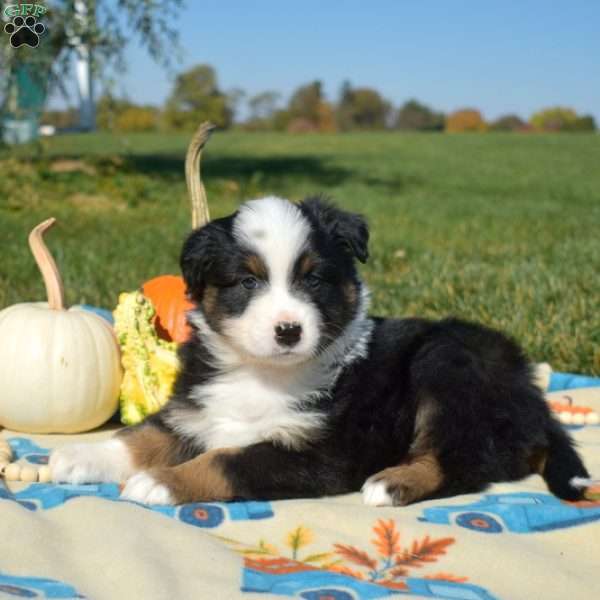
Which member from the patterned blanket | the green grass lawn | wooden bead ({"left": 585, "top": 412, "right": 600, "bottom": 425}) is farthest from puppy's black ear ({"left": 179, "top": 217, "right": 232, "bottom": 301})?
the green grass lawn

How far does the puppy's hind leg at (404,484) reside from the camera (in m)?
2.95

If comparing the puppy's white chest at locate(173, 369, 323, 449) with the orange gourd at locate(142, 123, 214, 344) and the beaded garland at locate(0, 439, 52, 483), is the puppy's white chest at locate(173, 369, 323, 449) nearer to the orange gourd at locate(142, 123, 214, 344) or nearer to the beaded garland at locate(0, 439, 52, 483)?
the beaded garland at locate(0, 439, 52, 483)

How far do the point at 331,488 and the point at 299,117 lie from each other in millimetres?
70770

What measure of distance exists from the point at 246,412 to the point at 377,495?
1.93 feet

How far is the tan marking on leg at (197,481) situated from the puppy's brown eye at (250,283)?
0.60 metres

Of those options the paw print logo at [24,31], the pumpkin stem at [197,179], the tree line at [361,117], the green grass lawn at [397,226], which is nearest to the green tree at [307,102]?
the tree line at [361,117]

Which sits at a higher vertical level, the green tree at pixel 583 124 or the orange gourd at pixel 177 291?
the green tree at pixel 583 124

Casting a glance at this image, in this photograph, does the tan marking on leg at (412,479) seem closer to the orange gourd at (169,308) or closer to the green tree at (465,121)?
the orange gourd at (169,308)

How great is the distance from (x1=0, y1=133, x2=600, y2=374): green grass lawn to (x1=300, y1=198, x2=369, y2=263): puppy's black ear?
2105 mm

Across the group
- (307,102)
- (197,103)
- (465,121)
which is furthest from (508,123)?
(197,103)

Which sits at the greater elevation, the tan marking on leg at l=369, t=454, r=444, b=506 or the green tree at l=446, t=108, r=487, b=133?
the green tree at l=446, t=108, r=487, b=133

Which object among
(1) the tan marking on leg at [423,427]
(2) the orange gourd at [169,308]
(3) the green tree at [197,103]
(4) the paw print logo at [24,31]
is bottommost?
(1) the tan marking on leg at [423,427]

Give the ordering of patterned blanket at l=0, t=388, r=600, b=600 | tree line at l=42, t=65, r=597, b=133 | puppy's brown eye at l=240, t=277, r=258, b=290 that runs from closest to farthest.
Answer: patterned blanket at l=0, t=388, r=600, b=600
puppy's brown eye at l=240, t=277, r=258, b=290
tree line at l=42, t=65, r=597, b=133

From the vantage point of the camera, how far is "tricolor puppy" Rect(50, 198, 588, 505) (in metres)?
2.97
